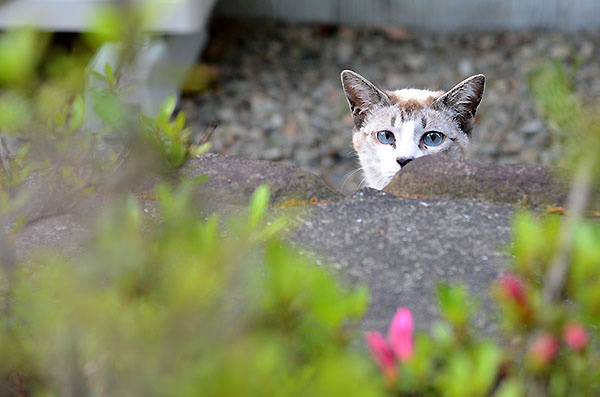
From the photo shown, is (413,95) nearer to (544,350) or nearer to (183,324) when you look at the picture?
(544,350)

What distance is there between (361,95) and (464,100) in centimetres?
53

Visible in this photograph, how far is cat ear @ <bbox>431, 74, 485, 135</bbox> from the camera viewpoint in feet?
12.0

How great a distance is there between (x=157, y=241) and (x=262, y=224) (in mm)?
947

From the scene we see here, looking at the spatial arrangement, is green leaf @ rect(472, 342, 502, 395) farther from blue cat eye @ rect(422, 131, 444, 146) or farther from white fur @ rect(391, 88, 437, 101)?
white fur @ rect(391, 88, 437, 101)

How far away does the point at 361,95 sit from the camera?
3.95 meters

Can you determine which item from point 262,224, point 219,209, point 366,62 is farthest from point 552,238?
point 366,62

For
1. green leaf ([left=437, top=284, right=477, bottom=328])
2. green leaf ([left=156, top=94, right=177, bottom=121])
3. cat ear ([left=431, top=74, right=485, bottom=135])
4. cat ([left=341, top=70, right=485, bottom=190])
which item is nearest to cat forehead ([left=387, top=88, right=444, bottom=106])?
cat ([left=341, top=70, right=485, bottom=190])

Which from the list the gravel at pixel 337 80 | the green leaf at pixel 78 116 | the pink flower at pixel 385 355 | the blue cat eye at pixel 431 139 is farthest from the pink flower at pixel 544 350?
the gravel at pixel 337 80

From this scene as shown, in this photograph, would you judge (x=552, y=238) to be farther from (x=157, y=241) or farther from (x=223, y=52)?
(x=223, y=52)

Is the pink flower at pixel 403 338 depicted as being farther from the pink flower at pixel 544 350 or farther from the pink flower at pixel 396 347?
the pink flower at pixel 544 350

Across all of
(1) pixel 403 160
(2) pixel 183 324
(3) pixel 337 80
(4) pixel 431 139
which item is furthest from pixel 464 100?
(3) pixel 337 80

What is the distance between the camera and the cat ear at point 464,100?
3.65 metres

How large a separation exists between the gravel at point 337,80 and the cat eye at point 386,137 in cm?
191

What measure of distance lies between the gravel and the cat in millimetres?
1802
